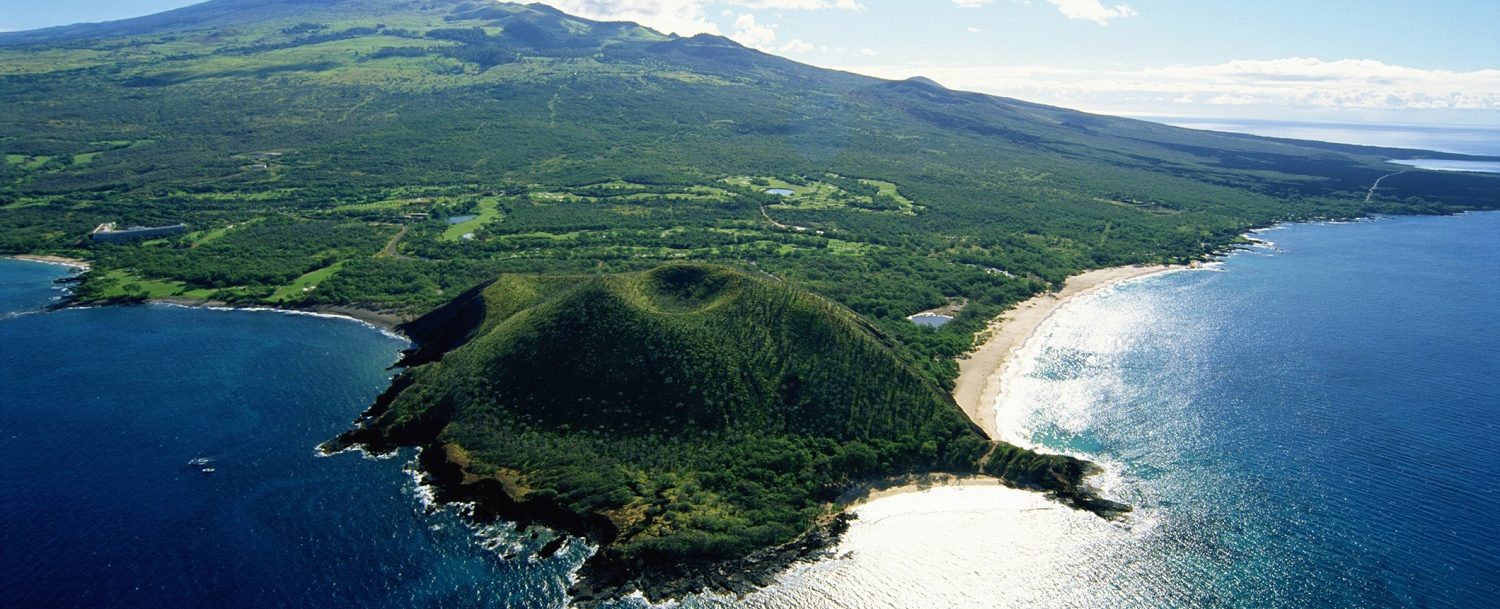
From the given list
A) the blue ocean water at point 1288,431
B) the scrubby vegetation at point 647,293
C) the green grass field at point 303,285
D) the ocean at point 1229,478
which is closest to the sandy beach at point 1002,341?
the ocean at point 1229,478

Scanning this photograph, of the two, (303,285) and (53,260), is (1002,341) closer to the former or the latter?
(303,285)

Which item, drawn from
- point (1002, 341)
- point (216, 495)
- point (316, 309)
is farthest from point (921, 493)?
point (316, 309)

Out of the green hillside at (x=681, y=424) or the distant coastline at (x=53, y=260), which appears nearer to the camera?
the green hillside at (x=681, y=424)

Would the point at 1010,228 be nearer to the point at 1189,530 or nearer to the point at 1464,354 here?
the point at 1464,354

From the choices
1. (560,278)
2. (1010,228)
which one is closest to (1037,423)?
(560,278)

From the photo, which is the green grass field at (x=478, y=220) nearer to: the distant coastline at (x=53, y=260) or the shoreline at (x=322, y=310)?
the shoreline at (x=322, y=310)

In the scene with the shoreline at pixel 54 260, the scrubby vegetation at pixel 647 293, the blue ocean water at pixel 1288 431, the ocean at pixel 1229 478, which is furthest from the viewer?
the shoreline at pixel 54 260
